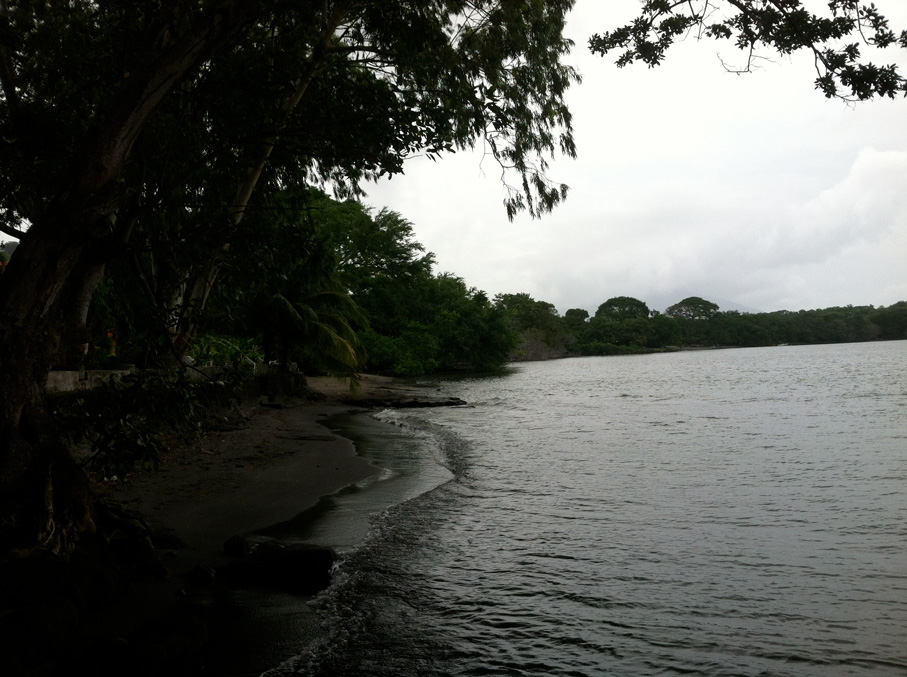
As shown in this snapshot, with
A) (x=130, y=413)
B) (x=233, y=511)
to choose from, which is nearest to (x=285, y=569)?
(x=130, y=413)

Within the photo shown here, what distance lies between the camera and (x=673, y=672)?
3758mm

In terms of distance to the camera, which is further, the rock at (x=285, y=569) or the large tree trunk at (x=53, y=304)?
the rock at (x=285, y=569)

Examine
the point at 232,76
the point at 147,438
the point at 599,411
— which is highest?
the point at 232,76

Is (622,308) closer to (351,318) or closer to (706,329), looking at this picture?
(706,329)

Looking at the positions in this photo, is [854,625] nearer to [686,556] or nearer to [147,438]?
[686,556]

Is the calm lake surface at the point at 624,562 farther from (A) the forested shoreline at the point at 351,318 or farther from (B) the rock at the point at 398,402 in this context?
(B) the rock at the point at 398,402

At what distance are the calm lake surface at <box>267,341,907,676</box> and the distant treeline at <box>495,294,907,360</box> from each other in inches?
3381

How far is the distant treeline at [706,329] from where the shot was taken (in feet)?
336

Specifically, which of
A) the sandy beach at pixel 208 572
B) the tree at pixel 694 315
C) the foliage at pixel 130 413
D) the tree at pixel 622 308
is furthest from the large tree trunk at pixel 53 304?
the tree at pixel 622 308

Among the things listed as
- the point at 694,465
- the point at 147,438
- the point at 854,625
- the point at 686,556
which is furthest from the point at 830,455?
the point at 147,438

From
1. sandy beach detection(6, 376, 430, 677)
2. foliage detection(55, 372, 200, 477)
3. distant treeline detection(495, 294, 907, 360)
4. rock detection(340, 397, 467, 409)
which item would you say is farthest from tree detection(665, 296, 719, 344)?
foliage detection(55, 372, 200, 477)

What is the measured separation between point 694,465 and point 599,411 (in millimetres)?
10035

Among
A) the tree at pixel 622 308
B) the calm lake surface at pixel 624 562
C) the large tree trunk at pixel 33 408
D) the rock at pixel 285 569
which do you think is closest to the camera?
the calm lake surface at pixel 624 562

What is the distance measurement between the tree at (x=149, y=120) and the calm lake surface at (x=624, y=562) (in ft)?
8.11
